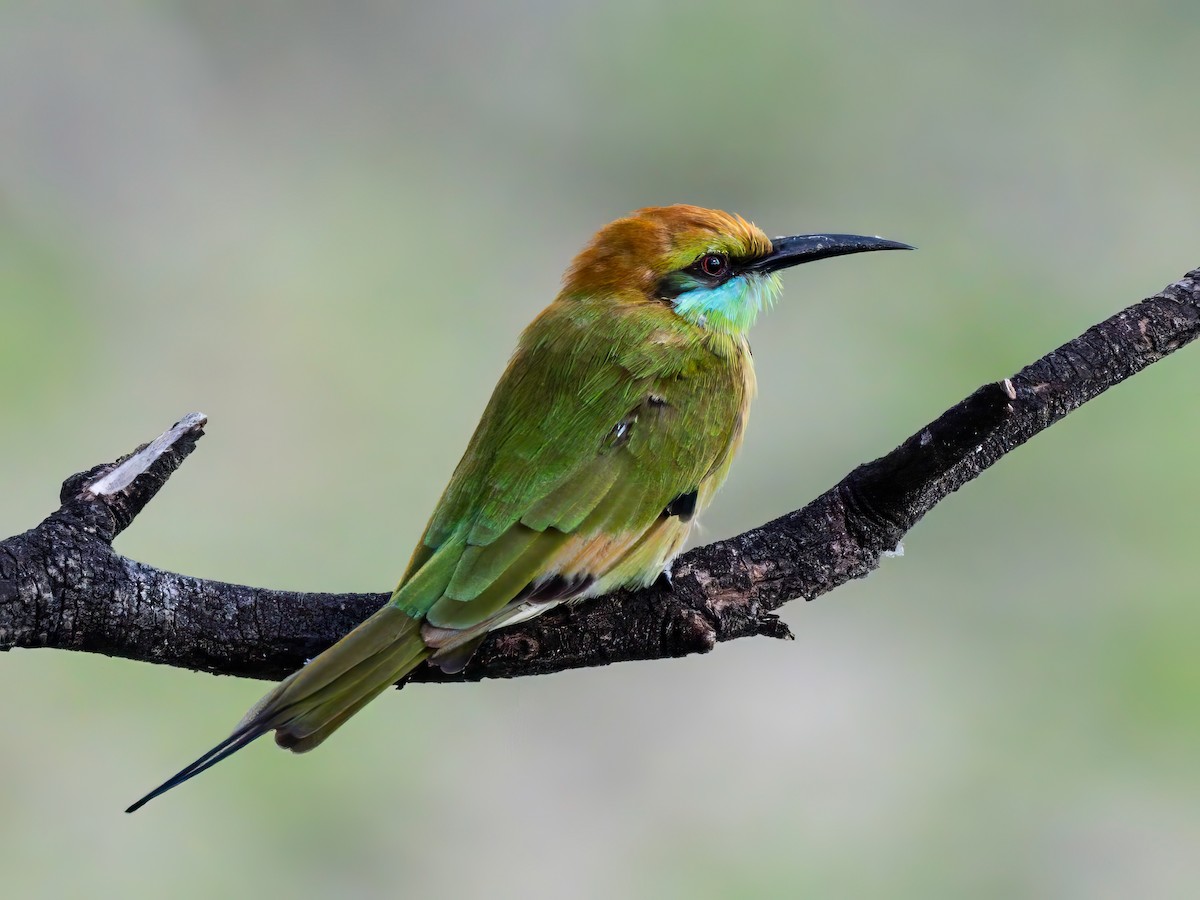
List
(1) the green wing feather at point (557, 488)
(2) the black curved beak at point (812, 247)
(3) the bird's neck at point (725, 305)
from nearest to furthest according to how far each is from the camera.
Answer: (1) the green wing feather at point (557, 488), (3) the bird's neck at point (725, 305), (2) the black curved beak at point (812, 247)

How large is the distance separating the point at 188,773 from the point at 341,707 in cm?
23

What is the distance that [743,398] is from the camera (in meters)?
2.44

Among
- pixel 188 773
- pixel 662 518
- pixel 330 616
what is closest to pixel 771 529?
pixel 662 518

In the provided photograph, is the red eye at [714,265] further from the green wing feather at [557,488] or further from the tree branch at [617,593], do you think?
the tree branch at [617,593]

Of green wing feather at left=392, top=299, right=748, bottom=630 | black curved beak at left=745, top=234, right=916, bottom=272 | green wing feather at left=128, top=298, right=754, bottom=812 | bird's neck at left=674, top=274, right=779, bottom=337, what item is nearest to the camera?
green wing feather at left=128, top=298, right=754, bottom=812

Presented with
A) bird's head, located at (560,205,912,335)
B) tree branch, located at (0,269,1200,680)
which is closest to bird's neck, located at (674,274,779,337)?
bird's head, located at (560,205,912,335)

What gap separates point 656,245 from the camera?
8.29 ft

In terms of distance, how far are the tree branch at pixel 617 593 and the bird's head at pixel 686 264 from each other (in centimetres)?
52

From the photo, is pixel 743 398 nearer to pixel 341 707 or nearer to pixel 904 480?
pixel 904 480

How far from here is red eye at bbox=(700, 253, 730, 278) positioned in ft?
8.29

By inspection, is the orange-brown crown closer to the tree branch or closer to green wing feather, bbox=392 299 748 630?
green wing feather, bbox=392 299 748 630

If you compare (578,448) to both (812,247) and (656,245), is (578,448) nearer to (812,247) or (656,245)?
(656,245)

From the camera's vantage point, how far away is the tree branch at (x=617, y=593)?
187cm

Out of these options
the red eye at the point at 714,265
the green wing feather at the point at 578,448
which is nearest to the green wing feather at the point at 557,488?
the green wing feather at the point at 578,448
